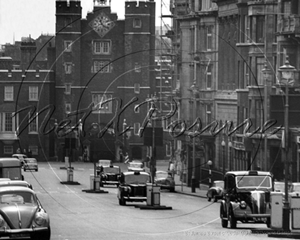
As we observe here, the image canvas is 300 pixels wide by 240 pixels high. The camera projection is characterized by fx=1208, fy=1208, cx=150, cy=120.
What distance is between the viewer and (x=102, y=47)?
15025 cm

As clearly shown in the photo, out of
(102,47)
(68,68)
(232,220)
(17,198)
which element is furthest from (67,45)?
(17,198)

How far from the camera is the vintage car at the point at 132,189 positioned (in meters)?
60.4

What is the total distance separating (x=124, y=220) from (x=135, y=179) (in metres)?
17.3

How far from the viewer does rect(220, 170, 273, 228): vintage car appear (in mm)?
41688

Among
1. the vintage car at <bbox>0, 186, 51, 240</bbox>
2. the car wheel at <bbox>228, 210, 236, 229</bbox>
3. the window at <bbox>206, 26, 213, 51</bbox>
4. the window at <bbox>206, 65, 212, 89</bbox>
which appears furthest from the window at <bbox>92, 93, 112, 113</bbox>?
the vintage car at <bbox>0, 186, 51, 240</bbox>

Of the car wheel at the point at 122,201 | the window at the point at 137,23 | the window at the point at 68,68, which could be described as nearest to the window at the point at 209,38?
the car wheel at the point at 122,201

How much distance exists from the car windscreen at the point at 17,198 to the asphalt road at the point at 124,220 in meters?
1.36

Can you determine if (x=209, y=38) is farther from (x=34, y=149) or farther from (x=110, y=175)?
(x=34, y=149)

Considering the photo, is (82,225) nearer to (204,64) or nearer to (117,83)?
(204,64)

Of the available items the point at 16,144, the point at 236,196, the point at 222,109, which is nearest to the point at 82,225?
the point at 236,196

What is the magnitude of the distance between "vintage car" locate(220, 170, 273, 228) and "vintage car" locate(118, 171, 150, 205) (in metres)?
Answer: 15.9

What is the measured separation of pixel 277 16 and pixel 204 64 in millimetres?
21715

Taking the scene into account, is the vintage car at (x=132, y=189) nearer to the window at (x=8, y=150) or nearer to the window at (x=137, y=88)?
the window at (x=8, y=150)

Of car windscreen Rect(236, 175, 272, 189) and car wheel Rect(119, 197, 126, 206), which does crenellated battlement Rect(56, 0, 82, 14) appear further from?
car windscreen Rect(236, 175, 272, 189)
